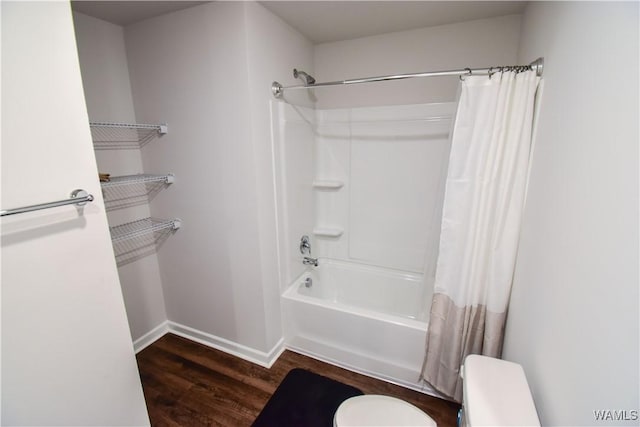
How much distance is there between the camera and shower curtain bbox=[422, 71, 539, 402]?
1315mm

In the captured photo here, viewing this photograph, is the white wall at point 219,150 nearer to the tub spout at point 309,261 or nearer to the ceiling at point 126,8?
the ceiling at point 126,8

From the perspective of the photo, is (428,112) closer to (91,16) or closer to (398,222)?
(398,222)

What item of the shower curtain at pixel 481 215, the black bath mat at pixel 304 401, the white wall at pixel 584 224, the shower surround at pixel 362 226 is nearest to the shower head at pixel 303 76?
the shower surround at pixel 362 226

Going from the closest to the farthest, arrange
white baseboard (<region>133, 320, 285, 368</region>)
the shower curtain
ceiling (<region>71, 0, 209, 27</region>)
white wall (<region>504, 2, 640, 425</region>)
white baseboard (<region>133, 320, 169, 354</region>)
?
white wall (<region>504, 2, 640, 425</region>) → the shower curtain → ceiling (<region>71, 0, 209, 27</region>) → white baseboard (<region>133, 320, 285, 368</region>) → white baseboard (<region>133, 320, 169, 354</region>)

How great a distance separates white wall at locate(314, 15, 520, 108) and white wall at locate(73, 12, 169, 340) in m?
1.43

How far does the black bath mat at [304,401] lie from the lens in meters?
1.57

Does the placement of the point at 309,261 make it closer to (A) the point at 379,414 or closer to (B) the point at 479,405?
(A) the point at 379,414

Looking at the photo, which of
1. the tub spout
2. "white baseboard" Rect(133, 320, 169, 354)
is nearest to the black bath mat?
the tub spout

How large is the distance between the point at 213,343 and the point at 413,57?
2.70m

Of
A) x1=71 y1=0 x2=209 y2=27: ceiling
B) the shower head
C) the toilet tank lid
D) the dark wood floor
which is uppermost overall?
x1=71 y1=0 x2=209 y2=27: ceiling

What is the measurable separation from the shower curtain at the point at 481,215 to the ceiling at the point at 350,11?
2.17ft

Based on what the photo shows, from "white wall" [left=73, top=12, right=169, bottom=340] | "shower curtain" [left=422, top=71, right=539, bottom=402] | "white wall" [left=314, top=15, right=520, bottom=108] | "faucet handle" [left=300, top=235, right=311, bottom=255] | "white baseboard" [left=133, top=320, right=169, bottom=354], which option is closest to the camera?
"shower curtain" [left=422, top=71, right=539, bottom=402]

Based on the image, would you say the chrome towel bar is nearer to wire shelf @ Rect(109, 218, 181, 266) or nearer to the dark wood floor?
wire shelf @ Rect(109, 218, 181, 266)

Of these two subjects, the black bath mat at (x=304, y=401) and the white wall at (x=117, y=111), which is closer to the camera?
the black bath mat at (x=304, y=401)
